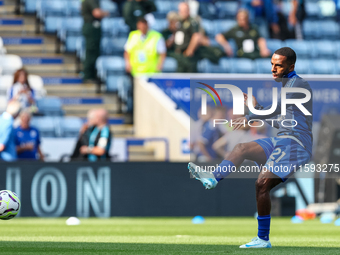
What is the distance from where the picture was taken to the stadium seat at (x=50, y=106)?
Result: 52.0ft

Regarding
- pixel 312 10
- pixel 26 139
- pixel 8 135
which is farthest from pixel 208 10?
pixel 8 135

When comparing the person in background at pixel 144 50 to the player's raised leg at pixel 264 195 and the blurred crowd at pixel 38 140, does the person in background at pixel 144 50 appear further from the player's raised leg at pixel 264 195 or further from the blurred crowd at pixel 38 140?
the player's raised leg at pixel 264 195

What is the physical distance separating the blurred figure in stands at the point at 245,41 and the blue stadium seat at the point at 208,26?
60cm

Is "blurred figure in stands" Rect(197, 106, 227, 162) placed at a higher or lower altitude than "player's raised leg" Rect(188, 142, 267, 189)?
lower

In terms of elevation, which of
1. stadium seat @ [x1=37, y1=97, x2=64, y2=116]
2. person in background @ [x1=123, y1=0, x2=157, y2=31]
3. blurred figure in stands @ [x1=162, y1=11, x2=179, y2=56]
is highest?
person in background @ [x1=123, y1=0, x2=157, y2=31]

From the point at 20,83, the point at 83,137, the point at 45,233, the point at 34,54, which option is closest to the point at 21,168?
the point at 83,137

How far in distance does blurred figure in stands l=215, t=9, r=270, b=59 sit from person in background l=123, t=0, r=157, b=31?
2045mm

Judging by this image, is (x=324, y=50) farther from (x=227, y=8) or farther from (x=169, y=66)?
(x=169, y=66)

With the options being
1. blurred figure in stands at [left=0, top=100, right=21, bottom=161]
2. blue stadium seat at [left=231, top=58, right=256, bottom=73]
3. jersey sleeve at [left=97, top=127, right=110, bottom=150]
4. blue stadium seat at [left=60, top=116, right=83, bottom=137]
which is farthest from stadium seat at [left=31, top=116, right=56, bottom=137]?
blue stadium seat at [left=231, top=58, right=256, bottom=73]

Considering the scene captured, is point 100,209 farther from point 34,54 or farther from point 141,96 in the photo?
point 34,54

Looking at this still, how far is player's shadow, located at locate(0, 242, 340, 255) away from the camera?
21.4ft

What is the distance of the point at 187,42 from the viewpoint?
17.1 meters

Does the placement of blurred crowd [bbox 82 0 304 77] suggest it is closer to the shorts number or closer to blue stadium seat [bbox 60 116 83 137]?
blue stadium seat [bbox 60 116 83 137]

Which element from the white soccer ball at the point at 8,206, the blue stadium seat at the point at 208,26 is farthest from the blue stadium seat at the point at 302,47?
the white soccer ball at the point at 8,206
